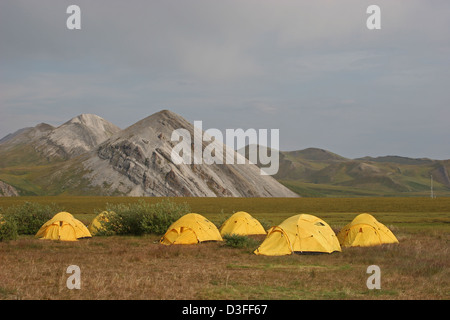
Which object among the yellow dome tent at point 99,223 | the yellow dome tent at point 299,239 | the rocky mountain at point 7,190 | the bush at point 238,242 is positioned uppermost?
the yellow dome tent at point 299,239

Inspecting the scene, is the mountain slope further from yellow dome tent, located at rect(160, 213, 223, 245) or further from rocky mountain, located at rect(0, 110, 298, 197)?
yellow dome tent, located at rect(160, 213, 223, 245)

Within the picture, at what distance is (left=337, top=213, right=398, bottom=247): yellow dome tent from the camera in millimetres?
26578

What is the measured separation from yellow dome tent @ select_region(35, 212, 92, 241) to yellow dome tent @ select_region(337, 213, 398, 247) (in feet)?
60.2

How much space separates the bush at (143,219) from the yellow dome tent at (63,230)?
2.86m

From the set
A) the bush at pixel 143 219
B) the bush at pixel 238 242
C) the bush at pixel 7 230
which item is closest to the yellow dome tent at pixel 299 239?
the bush at pixel 238 242

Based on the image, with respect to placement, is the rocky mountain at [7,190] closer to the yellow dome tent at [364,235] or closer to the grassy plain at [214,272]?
the grassy plain at [214,272]

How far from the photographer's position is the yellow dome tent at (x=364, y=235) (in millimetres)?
26578

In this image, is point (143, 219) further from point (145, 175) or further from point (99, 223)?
point (145, 175)

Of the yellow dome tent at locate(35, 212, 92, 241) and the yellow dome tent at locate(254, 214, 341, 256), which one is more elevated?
the yellow dome tent at locate(254, 214, 341, 256)

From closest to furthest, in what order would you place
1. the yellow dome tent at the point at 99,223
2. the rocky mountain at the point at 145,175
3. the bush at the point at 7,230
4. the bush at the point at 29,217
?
the bush at the point at 7,230 < the yellow dome tent at the point at 99,223 < the bush at the point at 29,217 < the rocky mountain at the point at 145,175

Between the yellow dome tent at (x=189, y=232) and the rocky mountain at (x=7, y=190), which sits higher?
the yellow dome tent at (x=189, y=232)

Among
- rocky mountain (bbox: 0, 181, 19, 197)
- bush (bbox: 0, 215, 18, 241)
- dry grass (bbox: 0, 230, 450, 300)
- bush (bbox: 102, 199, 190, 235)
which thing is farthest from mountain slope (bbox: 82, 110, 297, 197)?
dry grass (bbox: 0, 230, 450, 300)
